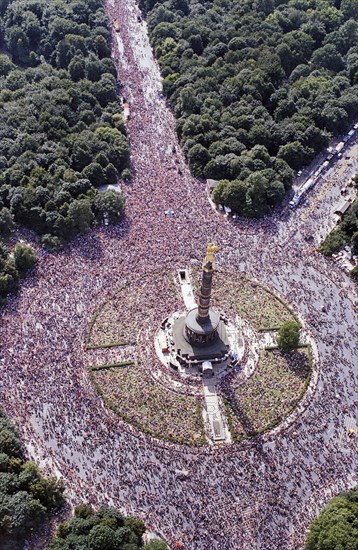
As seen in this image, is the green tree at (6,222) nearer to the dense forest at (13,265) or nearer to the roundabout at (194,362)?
the dense forest at (13,265)

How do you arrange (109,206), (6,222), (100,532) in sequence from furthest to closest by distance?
(109,206) → (6,222) → (100,532)

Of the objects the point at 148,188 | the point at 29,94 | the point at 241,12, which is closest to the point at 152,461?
the point at 148,188

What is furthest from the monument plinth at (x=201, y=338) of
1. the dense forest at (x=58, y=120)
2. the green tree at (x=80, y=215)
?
the dense forest at (x=58, y=120)

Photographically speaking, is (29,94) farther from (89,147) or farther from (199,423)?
Result: (199,423)

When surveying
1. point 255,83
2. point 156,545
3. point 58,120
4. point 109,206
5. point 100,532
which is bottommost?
point 100,532

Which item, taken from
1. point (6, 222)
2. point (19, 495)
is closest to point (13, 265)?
point (6, 222)

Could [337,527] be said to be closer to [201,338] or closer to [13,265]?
[201,338]
